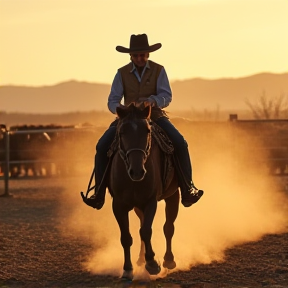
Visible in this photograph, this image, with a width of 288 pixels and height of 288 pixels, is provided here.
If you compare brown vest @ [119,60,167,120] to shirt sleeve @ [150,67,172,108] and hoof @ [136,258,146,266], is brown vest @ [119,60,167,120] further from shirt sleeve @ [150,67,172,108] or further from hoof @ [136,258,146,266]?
hoof @ [136,258,146,266]

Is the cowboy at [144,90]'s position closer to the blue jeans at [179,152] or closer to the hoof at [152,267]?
the blue jeans at [179,152]

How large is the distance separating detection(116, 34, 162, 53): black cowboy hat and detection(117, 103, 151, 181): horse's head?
100 cm

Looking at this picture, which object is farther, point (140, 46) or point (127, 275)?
point (140, 46)

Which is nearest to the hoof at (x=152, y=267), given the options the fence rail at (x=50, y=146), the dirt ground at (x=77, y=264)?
the dirt ground at (x=77, y=264)

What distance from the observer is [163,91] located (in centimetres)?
1001

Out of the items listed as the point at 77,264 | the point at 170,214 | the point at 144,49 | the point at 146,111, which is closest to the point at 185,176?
the point at 170,214

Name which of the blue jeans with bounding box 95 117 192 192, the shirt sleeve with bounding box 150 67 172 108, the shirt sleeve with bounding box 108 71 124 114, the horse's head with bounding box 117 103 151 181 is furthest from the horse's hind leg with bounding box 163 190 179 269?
the horse's head with bounding box 117 103 151 181

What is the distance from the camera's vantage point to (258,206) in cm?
1770

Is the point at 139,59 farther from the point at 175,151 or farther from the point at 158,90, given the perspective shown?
the point at 175,151

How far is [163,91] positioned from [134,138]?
1435 millimetres

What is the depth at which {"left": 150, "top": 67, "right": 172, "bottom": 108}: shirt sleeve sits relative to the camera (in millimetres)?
9906

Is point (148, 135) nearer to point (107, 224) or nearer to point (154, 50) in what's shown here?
point (154, 50)

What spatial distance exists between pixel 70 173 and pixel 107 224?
1117 cm

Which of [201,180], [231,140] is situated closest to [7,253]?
[201,180]
